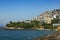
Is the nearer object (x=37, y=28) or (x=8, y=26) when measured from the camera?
(x=37, y=28)

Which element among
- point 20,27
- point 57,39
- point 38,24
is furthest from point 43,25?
point 57,39

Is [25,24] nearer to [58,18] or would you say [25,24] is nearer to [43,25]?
[43,25]

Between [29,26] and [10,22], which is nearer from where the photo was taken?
[29,26]

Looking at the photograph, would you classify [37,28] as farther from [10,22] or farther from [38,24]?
[10,22]

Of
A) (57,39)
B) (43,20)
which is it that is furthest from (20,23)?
(57,39)

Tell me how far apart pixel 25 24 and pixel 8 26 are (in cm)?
1425

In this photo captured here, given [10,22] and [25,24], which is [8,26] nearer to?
[10,22]

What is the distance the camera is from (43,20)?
182 meters

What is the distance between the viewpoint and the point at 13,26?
169000 millimetres

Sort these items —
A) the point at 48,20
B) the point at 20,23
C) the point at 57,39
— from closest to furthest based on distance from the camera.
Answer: the point at 57,39
the point at 20,23
the point at 48,20

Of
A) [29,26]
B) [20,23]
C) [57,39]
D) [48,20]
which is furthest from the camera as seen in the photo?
[48,20]

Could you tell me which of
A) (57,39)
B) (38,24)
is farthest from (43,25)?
(57,39)

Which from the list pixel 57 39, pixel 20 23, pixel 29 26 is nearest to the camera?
pixel 57 39

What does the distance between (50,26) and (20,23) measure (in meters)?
20.5
